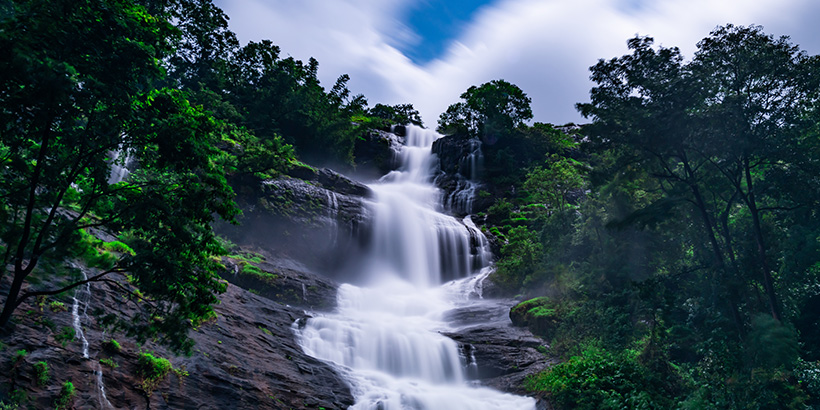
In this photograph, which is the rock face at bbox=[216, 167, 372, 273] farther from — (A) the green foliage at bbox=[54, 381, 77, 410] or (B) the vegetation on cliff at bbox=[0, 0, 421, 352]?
(B) the vegetation on cliff at bbox=[0, 0, 421, 352]

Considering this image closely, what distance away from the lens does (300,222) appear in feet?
88.1

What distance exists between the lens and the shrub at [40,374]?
7.46 m

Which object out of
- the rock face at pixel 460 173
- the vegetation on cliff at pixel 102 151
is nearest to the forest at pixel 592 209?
the vegetation on cliff at pixel 102 151

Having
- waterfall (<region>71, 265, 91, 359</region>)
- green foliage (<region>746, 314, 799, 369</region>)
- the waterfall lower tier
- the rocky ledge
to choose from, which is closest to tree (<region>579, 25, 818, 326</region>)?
green foliage (<region>746, 314, 799, 369</region>)

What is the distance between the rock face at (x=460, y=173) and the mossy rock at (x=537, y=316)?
2001 cm

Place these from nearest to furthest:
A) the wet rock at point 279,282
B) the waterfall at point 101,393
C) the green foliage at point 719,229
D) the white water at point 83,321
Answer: the waterfall at point 101,393
the white water at point 83,321
the green foliage at point 719,229
the wet rock at point 279,282

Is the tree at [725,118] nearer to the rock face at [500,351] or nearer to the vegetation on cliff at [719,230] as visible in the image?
the vegetation on cliff at [719,230]

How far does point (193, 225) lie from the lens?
6.62 m

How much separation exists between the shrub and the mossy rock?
16.3 metres

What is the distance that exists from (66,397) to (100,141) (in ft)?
16.1

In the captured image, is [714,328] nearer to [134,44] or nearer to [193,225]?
[193,225]

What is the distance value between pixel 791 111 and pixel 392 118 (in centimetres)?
6487

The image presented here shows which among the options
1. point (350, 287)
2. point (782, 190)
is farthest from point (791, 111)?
point (350, 287)

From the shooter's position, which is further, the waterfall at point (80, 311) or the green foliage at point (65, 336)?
the waterfall at point (80, 311)
